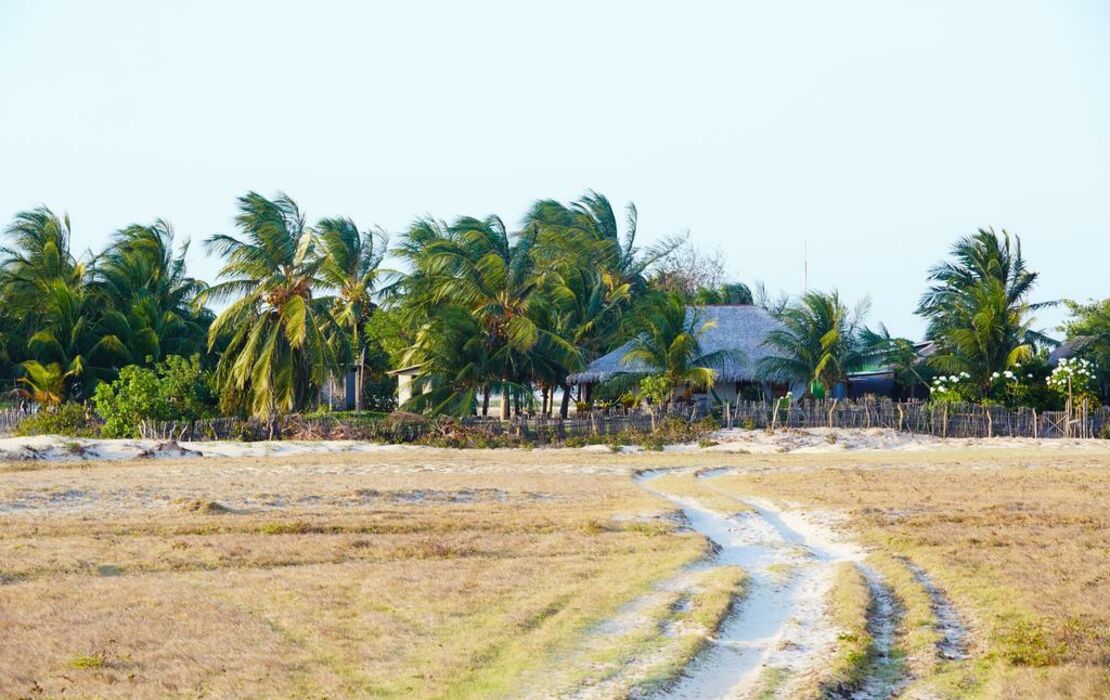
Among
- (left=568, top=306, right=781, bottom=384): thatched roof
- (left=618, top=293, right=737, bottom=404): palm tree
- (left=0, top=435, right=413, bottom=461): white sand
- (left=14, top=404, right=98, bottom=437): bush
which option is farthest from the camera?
(left=568, top=306, right=781, bottom=384): thatched roof

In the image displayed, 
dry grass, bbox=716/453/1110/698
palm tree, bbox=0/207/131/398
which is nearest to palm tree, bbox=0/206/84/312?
palm tree, bbox=0/207/131/398

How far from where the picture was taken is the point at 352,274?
38.1 metres

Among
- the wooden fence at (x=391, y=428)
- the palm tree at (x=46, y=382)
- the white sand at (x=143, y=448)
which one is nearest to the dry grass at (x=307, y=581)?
the white sand at (x=143, y=448)

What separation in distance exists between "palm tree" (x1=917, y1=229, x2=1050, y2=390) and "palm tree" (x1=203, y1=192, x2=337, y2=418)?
17.1 m

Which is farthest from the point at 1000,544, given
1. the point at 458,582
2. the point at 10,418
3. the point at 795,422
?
the point at 10,418

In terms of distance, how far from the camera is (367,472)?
2139cm

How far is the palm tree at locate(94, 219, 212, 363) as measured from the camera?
121 feet

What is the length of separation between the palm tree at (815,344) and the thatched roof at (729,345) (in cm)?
66

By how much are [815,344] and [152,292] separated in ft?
70.1

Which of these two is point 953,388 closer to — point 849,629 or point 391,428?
point 391,428

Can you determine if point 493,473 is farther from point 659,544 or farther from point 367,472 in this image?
point 659,544

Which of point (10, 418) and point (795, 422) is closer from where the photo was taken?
point (10, 418)

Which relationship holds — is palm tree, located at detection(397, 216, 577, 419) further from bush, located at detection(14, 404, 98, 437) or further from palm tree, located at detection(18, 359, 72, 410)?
palm tree, located at detection(18, 359, 72, 410)

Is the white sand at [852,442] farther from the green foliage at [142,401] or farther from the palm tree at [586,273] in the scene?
the green foliage at [142,401]
